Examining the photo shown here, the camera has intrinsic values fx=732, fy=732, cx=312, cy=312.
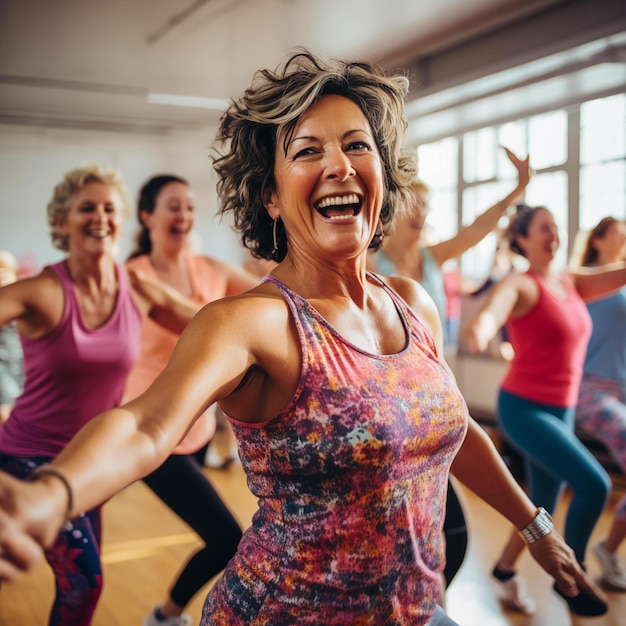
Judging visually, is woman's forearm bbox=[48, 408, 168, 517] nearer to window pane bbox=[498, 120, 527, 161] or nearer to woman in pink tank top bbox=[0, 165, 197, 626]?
woman in pink tank top bbox=[0, 165, 197, 626]

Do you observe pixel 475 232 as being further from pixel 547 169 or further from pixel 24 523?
pixel 547 169

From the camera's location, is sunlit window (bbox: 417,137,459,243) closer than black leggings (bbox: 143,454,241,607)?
No

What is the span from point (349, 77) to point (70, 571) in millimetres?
1400

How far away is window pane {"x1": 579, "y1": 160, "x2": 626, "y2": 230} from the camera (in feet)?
18.9

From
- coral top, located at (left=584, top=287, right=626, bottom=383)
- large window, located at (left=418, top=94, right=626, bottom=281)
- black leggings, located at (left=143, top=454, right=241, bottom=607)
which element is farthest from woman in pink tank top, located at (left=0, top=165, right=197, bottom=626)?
large window, located at (left=418, top=94, right=626, bottom=281)

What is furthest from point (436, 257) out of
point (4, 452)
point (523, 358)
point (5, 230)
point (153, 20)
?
point (5, 230)

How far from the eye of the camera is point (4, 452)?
2096 millimetres

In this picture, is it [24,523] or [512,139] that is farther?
[512,139]

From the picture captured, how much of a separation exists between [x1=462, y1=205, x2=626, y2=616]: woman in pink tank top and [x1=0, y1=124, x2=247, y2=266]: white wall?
7.60m

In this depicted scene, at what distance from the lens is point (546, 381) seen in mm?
2826

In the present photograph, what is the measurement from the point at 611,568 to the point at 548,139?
440 cm

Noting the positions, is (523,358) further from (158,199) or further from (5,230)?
(5,230)

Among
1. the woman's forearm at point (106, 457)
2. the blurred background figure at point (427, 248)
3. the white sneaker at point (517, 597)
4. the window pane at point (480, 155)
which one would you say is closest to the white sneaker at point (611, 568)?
the white sneaker at point (517, 597)

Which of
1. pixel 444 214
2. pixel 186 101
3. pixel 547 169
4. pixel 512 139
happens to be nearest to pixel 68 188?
pixel 547 169
